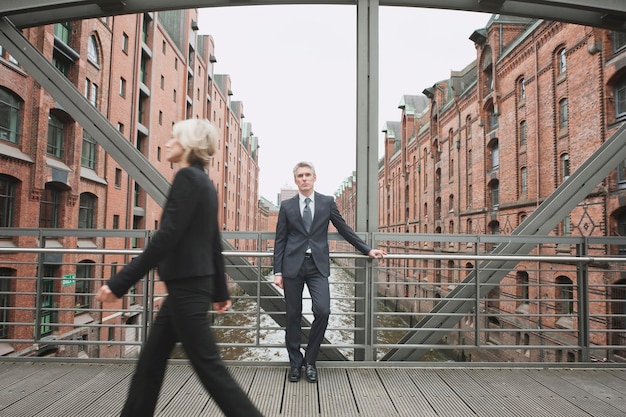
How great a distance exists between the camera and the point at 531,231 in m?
3.93

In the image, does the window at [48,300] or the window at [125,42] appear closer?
the window at [48,300]

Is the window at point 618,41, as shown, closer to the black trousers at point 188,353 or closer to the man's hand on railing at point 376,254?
the man's hand on railing at point 376,254

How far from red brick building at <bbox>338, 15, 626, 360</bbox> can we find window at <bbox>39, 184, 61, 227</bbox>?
46.1 ft

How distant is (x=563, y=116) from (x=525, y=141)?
8.72 feet

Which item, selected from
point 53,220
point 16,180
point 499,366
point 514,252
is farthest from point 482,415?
point 53,220

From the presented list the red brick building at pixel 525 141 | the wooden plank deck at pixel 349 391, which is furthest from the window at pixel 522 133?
the wooden plank deck at pixel 349 391

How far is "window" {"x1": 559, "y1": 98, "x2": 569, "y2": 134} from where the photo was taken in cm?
1543

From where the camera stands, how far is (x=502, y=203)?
1956 cm

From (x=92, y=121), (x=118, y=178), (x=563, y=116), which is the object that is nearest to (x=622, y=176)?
(x=563, y=116)

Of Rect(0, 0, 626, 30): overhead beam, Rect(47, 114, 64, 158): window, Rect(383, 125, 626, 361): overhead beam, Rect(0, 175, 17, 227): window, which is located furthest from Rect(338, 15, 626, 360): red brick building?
Rect(47, 114, 64, 158): window

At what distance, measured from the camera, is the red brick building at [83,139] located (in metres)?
13.8

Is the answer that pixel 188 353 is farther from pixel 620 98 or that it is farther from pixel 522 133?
pixel 522 133

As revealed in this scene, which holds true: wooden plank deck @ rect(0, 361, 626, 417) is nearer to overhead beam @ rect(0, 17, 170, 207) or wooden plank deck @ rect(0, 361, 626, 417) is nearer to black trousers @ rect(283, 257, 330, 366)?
black trousers @ rect(283, 257, 330, 366)

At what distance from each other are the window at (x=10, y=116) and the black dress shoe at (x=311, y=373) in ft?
48.3
